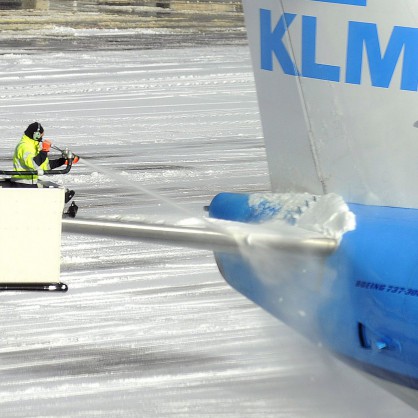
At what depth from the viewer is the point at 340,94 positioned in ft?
23.2

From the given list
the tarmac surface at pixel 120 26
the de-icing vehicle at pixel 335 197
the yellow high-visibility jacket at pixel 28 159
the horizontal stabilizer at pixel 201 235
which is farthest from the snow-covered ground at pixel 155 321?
the tarmac surface at pixel 120 26

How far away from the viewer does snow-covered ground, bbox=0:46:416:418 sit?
7848 mm

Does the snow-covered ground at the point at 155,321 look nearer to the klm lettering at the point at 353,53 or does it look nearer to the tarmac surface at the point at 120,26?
the klm lettering at the point at 353,53

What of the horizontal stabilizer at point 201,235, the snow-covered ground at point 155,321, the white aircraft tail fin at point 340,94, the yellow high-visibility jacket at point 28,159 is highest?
the white aircraft tail fin at point 340,94

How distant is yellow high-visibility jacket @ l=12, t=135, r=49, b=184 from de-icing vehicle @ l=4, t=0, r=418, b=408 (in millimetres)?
5845

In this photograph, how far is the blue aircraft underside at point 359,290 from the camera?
6035 mm

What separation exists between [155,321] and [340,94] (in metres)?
3.52

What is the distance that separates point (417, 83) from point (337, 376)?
2.28 meters

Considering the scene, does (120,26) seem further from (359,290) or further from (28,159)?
(359,290)

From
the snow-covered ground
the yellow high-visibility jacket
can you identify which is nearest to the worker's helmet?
the yellow high-visibility jacket

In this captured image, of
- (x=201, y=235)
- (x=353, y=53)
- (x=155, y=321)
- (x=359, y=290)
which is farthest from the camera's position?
(x=155, y=321)

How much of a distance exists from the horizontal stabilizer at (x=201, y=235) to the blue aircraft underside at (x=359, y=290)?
0.32 ft

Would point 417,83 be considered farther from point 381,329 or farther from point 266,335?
point 266,335

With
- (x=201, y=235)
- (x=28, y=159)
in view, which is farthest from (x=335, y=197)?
(x=28, y=159)
